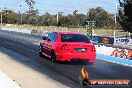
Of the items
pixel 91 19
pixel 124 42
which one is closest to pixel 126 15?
pixel 124 42

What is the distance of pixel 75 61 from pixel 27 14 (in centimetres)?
15211

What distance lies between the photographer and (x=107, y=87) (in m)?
11.3

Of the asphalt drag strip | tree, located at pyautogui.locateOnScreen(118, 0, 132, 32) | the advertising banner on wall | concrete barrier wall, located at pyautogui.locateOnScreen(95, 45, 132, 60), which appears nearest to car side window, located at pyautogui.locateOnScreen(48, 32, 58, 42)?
the asphalt drag strip

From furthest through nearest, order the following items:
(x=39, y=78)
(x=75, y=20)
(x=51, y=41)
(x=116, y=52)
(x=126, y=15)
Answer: (x=75, y=20) → (x=126, y=15) → (x=116, y=52) → (x=51, y=41) → (x=39, y=78)

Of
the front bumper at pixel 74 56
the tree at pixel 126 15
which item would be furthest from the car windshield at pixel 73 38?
the tree at pixel 126 15

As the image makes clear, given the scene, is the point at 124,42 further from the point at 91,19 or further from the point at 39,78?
the point at 91,19

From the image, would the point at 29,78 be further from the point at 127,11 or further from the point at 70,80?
the point at 127,11

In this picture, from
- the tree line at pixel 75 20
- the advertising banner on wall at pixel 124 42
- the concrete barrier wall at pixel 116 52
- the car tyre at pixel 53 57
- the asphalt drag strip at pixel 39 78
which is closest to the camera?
the asphalt drag strip at pixel 39 78

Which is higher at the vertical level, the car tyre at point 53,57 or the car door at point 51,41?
the car door at point 51,41

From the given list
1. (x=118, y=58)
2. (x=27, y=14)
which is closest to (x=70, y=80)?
(x=118, y=58)

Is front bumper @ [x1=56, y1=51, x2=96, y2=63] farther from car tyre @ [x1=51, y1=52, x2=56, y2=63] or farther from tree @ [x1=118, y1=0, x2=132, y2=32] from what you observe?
tree @ [x1=118, y1=0, x2=132, y2=32]

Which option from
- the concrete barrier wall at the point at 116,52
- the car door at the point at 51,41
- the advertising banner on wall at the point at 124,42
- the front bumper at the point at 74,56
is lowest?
the advertising banner on wall at the point at 124,42

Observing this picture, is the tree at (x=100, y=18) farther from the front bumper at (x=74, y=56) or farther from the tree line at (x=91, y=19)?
the front bumper at (x=74, y=56)

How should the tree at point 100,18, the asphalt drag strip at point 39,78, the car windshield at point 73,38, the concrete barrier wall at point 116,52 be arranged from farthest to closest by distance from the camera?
the tree at point 100,18 < the concrete barrier wall at point 116,52 < the car windshield at point 73,38 < the asphalt drag strip at point 39,78
